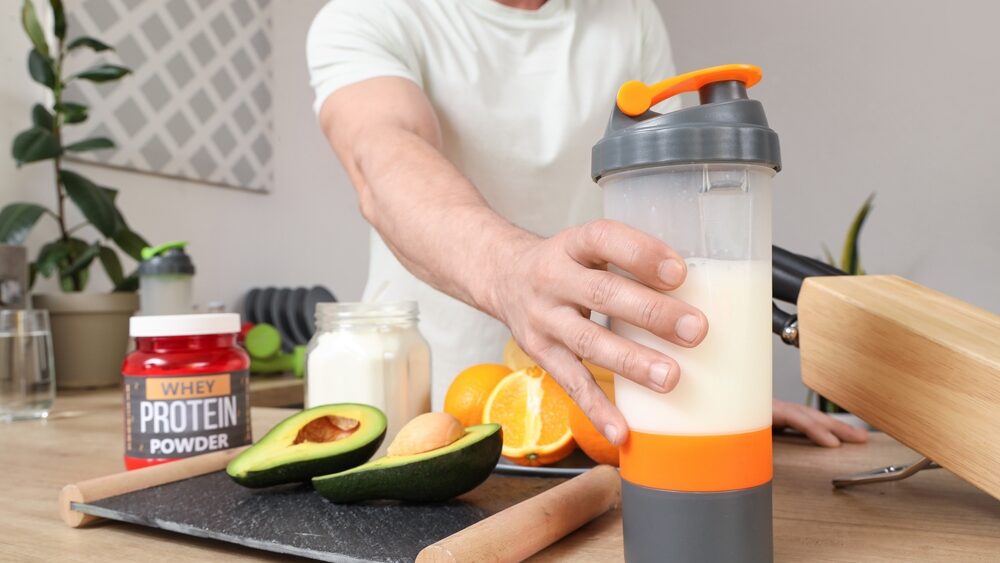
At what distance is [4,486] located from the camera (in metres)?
0.76

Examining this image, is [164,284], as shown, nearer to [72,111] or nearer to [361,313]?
[72,111]

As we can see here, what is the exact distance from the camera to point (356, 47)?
112cm

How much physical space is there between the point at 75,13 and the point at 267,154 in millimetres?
821

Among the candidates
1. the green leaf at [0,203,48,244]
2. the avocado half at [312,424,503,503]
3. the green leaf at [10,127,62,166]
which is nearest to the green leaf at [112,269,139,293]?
the green leaf at [0,203,48,244]

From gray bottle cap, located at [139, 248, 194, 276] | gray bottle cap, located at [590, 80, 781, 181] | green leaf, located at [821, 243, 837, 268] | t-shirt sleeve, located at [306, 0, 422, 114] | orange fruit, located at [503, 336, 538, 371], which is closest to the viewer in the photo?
gray bottle cap, located at [590, 80, 781, 181]

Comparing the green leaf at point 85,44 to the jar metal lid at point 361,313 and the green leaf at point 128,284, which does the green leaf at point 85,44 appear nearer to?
the green leaf at point 128,284

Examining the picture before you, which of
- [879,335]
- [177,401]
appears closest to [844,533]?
[879,335]

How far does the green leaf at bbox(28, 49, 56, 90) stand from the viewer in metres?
1.97

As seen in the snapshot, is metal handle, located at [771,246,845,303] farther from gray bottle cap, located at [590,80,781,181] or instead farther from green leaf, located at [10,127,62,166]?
green leaf, located at [10,127,62,166]

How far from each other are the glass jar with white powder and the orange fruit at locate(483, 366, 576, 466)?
100 millimetres

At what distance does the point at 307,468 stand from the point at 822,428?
60 cm

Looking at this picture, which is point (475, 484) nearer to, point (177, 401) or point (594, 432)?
point (594, 432)

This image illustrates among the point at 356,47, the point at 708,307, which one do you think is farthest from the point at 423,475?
the point at 356,47

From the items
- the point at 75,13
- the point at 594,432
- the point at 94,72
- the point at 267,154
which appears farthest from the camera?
the point at 267,154
